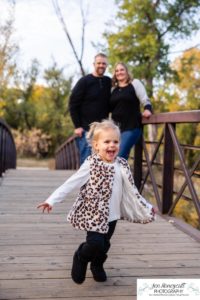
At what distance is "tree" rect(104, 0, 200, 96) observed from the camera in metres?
19.4

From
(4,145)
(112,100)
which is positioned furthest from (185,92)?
(112,100)

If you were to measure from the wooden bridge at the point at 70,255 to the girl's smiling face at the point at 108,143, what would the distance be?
0.69m

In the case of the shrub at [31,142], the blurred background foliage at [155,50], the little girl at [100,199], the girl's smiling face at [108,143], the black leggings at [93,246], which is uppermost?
the blurred background foliage at [155,50]

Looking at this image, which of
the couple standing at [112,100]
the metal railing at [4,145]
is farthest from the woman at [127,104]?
the metal railing at [4,145]

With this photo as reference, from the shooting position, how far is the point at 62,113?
27703 millimetres

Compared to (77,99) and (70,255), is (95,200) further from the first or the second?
(77,99)

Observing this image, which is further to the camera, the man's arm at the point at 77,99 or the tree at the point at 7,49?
the tree at the point at 7,49

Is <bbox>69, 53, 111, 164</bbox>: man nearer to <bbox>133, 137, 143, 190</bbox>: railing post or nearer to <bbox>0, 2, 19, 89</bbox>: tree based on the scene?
<bbox>133, 137, 143, 190</bbox>: railing post

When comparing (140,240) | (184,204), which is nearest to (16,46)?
(184,204)

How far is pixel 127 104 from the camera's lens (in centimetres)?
468

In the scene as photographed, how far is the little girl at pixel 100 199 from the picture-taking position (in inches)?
94.9

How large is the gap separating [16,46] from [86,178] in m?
22.4

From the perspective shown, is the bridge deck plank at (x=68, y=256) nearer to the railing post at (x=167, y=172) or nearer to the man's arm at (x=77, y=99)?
the railing post at (x=167, y=172)

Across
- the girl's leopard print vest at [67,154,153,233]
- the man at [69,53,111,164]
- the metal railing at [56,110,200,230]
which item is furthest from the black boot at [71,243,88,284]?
the man at [69,53,111,164]
